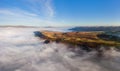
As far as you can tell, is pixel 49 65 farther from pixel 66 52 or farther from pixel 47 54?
pixel 47 54

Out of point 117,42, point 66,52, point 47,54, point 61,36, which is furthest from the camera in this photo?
point 47,54

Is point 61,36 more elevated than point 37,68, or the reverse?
point 61,36

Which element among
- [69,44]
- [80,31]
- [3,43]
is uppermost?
[80,31]

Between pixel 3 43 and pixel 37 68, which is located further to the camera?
pixel 3 43

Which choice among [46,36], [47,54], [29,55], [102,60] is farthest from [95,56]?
[29,55]

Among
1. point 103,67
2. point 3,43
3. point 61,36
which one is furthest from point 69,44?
point 3,43

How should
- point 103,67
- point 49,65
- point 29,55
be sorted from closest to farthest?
point 103,67 < point 49,65 < point 29,55
